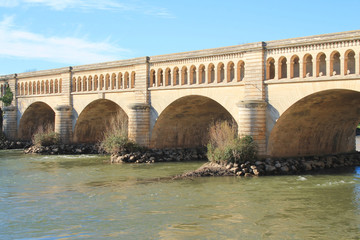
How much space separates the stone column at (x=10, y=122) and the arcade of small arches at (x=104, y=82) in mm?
10144

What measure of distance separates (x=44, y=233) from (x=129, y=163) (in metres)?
16.5

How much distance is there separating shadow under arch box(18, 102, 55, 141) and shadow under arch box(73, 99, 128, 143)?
6.28m

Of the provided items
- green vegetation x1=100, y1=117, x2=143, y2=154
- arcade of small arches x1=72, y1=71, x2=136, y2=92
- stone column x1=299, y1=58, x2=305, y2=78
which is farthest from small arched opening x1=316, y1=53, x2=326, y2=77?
arcade of small arches x1=72, y1=71, x2=136, y2=92

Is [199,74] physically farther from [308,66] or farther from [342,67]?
[342,67]

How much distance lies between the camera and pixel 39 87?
42.8m

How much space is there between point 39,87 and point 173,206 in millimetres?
31086

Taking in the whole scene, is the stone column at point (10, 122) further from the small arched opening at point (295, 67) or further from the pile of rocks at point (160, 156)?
the small arched opening at point (295, 67)

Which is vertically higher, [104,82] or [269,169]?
[104,82]

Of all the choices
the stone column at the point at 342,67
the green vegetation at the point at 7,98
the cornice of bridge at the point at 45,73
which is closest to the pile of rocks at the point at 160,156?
the cornice of bridge at the point at 45,73

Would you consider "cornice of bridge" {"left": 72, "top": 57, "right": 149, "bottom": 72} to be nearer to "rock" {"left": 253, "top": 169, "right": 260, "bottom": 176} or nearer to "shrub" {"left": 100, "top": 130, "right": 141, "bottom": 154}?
"shrub" {"left": 100, "top": 130, "right": 141, "bottom": 154}

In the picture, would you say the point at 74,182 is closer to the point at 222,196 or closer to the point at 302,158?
the point at 222,196

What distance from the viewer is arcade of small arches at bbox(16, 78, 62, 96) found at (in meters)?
40.5

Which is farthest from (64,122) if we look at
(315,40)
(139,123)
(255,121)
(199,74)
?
(315,40)

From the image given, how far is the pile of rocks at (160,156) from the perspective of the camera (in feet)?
95.8
